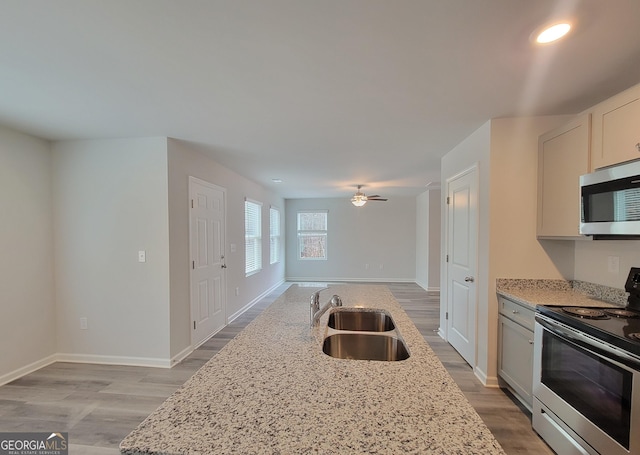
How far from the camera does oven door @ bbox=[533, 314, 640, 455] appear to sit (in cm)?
133

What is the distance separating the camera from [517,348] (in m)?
2.21

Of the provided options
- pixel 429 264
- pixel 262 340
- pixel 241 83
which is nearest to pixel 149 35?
pixel 241 83

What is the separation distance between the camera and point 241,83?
186 centimetres

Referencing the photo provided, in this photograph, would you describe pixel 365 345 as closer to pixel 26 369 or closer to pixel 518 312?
pixel 518 312

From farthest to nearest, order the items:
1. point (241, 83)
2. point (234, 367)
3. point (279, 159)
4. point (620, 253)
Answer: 1. point (279, 159)
2. point (620, 253)
3. point (241, 83)
4. point (234, 367)

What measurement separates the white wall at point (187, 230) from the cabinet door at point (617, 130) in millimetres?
3591

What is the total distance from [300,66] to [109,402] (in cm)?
300

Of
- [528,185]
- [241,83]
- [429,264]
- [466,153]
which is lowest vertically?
[429,264]

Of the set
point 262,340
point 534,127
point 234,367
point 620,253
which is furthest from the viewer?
point 534,127

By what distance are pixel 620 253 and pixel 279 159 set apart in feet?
11.2

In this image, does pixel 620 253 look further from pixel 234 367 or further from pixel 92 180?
pixel 92 180

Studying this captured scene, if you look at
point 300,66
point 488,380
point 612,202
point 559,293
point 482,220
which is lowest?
point 488,380

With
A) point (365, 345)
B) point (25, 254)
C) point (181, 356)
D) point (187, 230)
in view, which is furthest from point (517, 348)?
point (25, 254)

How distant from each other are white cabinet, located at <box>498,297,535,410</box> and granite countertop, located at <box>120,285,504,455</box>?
138 centimetres
